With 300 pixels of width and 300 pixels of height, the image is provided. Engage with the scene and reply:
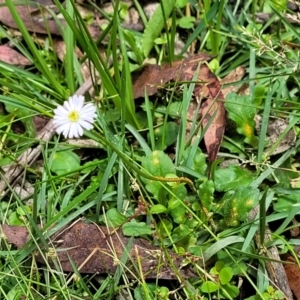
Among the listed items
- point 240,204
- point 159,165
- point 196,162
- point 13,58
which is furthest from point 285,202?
point 13,58

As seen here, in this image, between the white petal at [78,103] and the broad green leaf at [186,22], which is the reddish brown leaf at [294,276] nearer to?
the white petal at [78,103]

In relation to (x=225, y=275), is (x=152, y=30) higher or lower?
higher

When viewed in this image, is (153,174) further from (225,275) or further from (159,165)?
(225,275)

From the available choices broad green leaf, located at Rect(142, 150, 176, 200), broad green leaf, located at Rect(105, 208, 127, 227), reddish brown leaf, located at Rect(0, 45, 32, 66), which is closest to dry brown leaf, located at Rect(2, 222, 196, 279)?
broad green leaf, located at Rect(105, 208, 127, 227)

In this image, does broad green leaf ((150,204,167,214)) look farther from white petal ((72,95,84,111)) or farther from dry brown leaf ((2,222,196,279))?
white petal ((72,95,84,111))

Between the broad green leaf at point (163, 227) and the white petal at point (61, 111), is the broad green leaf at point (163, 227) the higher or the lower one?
the lower one

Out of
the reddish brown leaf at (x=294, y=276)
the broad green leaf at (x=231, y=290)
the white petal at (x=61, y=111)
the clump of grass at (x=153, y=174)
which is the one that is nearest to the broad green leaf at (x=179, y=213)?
the clump of grass at (x=153, y=174)

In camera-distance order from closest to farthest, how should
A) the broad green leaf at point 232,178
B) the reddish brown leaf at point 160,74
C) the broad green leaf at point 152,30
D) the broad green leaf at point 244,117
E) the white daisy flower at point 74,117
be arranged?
the white daisy flower at point 74,117
the broad green leaf at point 232,178
the broad green leaf at point 244,117
the reddish brown leaf at point 160,74
the broad green leaf at point 152,30

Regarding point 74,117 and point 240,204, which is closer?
point 74,117
